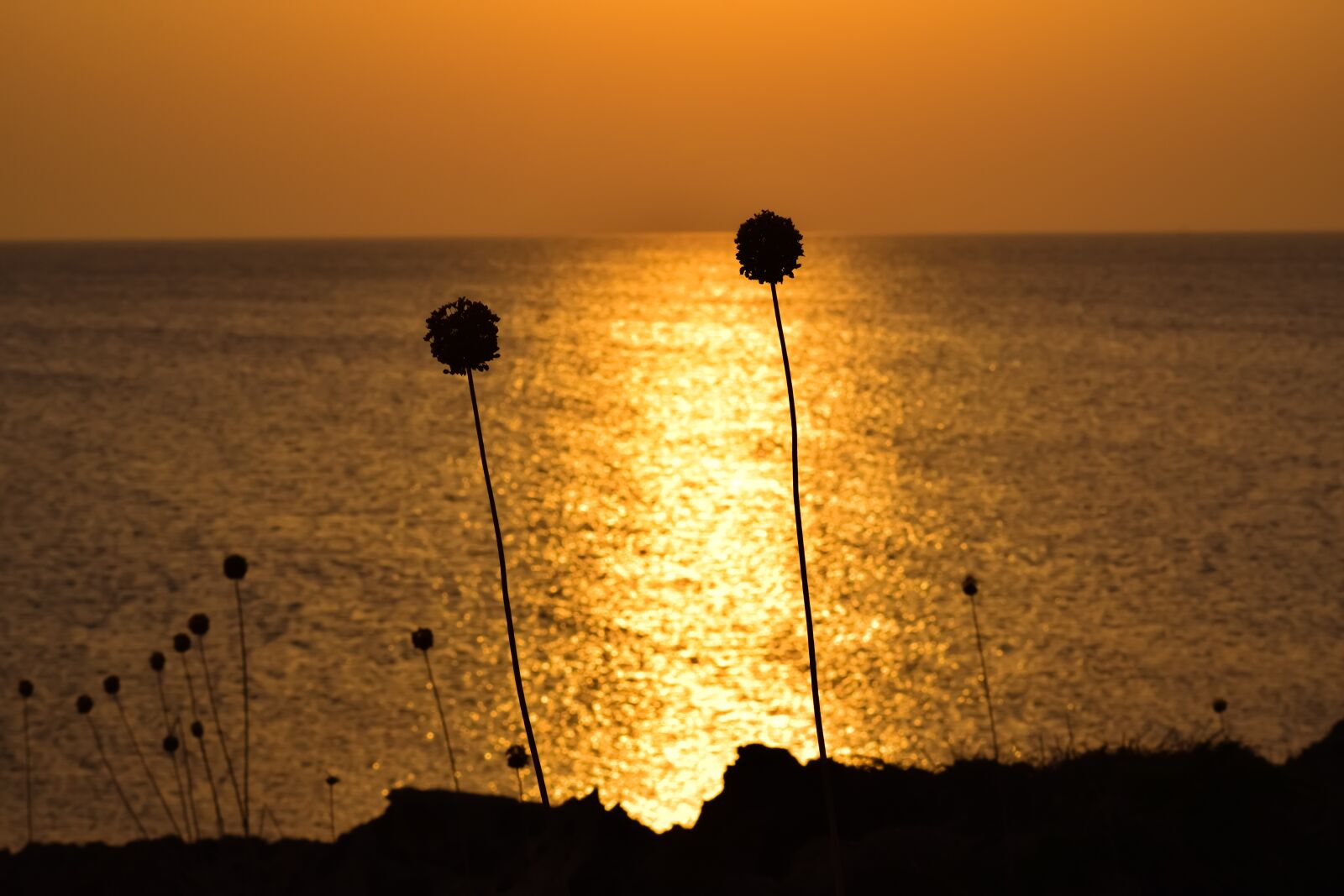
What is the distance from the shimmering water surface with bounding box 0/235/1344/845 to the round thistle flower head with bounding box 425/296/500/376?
25735 millimetres

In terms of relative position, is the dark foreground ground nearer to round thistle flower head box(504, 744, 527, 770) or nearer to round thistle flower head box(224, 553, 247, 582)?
round thistle flower head box(504, 744, 527, 770)

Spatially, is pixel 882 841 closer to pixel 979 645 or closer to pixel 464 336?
pixel 464 336

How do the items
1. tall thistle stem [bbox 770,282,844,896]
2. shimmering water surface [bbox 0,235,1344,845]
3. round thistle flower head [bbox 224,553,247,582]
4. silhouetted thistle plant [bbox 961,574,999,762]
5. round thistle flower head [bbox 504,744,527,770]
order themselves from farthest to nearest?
1. shimmering water surface [bbox 0,235,1344,845]
2. silhouetted thistle plant [bbox 961,574,999,762]
3. round thistle flower head [bbox 504,744,527,770]
4. round thistle flower head [bbox 224,553,247,582]
5. tall thistle stem [bbox 770,282,844,896]

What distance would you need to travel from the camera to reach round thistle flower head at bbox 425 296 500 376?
5469 millimetres

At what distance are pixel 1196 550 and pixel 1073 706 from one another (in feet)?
Answer: 79.9

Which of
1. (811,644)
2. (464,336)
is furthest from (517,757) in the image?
(811,644)

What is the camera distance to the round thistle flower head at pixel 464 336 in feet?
17.9

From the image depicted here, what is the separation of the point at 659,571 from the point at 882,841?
48.7 metres

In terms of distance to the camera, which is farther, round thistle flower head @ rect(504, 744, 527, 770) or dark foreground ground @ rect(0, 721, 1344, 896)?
round thistle flower head @ rect(504, 744, 527, 770)

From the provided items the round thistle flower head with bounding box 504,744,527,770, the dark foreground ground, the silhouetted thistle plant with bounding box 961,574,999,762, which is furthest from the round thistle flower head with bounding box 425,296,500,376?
the silhouetted thistle plant with bounding box 961,574,999,762

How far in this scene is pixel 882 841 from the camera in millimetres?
8602

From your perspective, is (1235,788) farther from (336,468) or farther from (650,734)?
(336,468)

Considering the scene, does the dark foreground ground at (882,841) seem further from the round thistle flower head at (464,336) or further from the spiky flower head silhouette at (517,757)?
the round thistle flower head at (464,336)

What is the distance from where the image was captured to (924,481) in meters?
80.4
